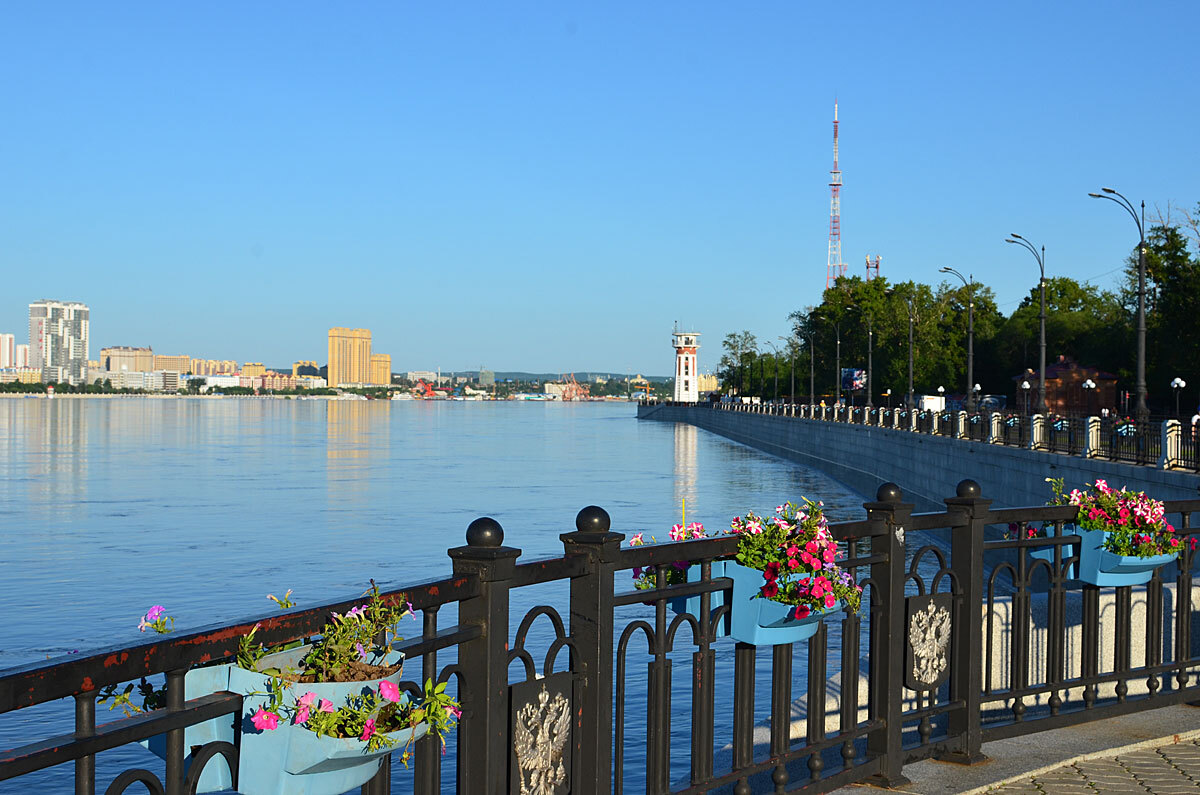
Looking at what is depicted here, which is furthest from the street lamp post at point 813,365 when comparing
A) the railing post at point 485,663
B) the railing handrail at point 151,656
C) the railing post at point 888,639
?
the railing handrail at point 151,656

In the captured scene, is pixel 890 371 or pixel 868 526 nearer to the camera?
pixel 868 526

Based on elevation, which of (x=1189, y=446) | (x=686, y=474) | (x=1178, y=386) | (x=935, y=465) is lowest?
(x=686, y=474)

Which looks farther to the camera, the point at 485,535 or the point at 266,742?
the point at 485,535

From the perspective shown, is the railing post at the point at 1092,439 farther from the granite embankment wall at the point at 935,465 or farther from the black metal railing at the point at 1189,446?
the black metal railing at the point at 1189,446

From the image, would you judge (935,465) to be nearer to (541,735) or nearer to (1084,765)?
(1084,765)

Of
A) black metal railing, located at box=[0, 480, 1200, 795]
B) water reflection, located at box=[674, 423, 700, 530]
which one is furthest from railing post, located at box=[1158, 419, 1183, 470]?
black metal railing, located at box=[0, 480, 1200, 795]

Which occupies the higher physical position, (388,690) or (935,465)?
(388,690)

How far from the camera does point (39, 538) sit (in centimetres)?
3381

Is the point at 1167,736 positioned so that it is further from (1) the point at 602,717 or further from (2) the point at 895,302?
(2) the point at 895,302

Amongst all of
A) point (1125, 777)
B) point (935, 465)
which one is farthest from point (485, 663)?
point (935, 465)

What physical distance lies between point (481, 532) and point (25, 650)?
59.5ft

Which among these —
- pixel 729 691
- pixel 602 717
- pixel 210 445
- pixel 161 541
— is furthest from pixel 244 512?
pixel 210 445

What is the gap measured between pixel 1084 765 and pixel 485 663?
3.43 metres

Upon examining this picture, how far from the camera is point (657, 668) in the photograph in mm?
4414
